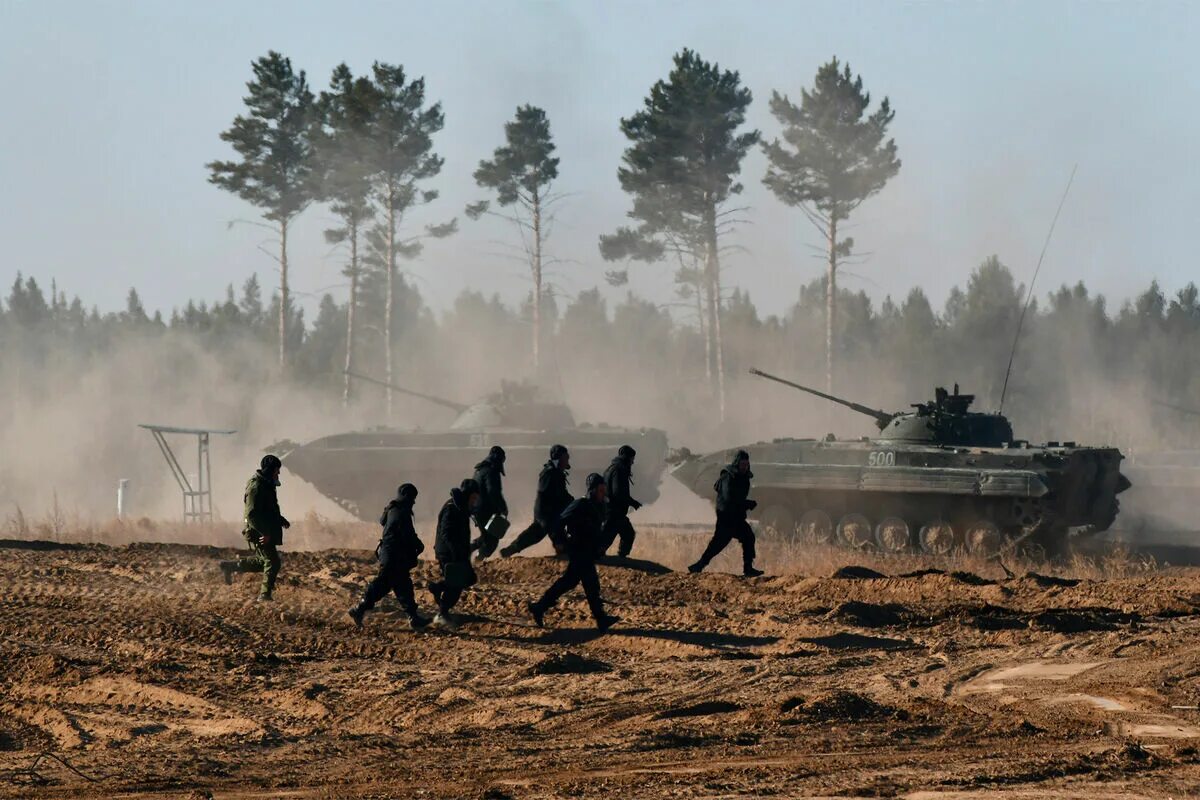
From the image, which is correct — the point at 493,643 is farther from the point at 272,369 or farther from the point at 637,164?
the point at 272,369

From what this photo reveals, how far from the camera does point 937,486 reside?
66.0 ft

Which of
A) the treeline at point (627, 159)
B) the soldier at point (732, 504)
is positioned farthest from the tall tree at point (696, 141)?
the soldier at point (732, 504)

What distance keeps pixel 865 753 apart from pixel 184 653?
5809mm

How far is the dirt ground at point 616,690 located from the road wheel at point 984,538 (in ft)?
16.2

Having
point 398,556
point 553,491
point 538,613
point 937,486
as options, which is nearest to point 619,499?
point 553,491

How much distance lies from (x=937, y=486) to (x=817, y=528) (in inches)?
89.3

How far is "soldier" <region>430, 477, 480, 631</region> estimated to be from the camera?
12.5 meters

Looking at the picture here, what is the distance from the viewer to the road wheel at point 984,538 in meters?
20.0

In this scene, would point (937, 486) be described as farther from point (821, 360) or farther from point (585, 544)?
point (821, 360)

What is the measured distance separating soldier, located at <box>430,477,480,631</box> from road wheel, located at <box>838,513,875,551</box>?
32.0ft

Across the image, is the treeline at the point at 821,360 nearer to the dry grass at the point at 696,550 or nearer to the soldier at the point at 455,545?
the dry grass at the point at 696,550

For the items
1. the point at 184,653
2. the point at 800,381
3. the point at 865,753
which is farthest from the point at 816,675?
the point at 800,381

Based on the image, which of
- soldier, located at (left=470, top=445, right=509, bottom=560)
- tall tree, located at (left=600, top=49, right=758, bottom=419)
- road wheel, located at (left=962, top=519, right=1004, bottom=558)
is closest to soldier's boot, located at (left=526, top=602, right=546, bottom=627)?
soldier, located at (left=470, top=445, right=509, bottom=560)

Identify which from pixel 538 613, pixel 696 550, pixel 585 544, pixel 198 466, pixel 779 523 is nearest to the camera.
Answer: pixel 585 544
